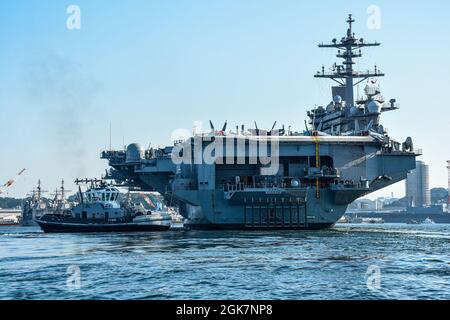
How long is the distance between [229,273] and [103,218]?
1627 inches

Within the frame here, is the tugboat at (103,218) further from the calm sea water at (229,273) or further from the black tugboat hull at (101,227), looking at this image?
the calm sea water at (229,273)

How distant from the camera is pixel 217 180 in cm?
5641

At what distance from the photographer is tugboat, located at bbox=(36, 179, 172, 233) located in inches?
2402

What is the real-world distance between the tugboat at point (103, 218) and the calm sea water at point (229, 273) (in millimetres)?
27315

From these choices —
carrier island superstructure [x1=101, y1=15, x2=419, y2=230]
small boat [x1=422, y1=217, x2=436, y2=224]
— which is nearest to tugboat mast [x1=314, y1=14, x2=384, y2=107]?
carrier island superstructure [x1=101, y1=15, x2=419, y2=230]

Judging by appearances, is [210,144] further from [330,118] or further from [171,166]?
[330,118]

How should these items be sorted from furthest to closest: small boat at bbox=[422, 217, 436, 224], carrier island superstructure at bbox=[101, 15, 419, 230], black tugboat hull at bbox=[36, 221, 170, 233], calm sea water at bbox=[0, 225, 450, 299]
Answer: small boat at bbox=[422, 217, 436, 224], black tugboat hull at bbox=[36, 221, 170, 233], carrier island superstructure at bbox=[101, 15, 419, 230], calm sea water at bbox=[0, 225, 450, 299]

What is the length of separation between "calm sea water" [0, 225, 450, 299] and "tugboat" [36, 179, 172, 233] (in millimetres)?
27315

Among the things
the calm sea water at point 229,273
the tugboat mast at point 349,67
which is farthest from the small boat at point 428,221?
the calm sea water at point 229,273

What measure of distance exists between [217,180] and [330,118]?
729 inches

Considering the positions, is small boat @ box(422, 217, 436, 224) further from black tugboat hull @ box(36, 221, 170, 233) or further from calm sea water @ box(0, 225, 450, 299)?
calm sea water @ box(0, 225, 450, 299)

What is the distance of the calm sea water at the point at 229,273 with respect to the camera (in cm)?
1762

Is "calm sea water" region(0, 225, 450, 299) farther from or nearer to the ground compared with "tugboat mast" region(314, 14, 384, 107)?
nearer to the ground
